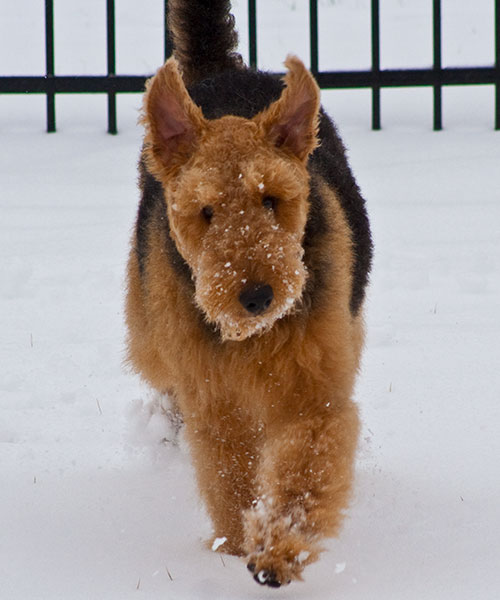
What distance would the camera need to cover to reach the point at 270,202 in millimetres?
2490

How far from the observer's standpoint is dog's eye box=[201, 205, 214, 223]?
8.13 ft

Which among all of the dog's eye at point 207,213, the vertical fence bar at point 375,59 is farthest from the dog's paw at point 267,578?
the vertical fence bar at point 375,59

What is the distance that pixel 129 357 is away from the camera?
12.1 ft

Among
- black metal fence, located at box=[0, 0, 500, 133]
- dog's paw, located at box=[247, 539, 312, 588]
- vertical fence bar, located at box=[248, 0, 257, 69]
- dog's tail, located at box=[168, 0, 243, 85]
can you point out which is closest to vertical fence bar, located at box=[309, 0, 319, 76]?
black metal fence, located at box=[0, 0, 500, 133]

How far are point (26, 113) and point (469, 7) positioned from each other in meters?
4.54

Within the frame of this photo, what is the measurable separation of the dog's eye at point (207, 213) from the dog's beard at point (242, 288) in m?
0.13

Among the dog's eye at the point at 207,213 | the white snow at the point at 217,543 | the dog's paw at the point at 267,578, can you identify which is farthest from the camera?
the white snow at the point at 217,543

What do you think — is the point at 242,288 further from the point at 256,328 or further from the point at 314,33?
the point at 314,33

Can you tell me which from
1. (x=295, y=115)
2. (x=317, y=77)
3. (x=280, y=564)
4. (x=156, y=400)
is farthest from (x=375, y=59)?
(x=280, y=564)

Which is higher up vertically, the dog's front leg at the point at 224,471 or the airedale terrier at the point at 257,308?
the airedale terrier at the point at 257,308

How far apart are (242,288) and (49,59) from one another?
16.6ft

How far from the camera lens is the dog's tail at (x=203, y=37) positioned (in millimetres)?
3617

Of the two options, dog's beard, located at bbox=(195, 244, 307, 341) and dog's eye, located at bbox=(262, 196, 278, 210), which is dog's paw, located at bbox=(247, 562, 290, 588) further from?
dog's eye, located at bbox=(262, 196, 278, 210)

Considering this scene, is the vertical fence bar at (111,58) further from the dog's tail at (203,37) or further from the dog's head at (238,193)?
the dog's head at (238,193)
